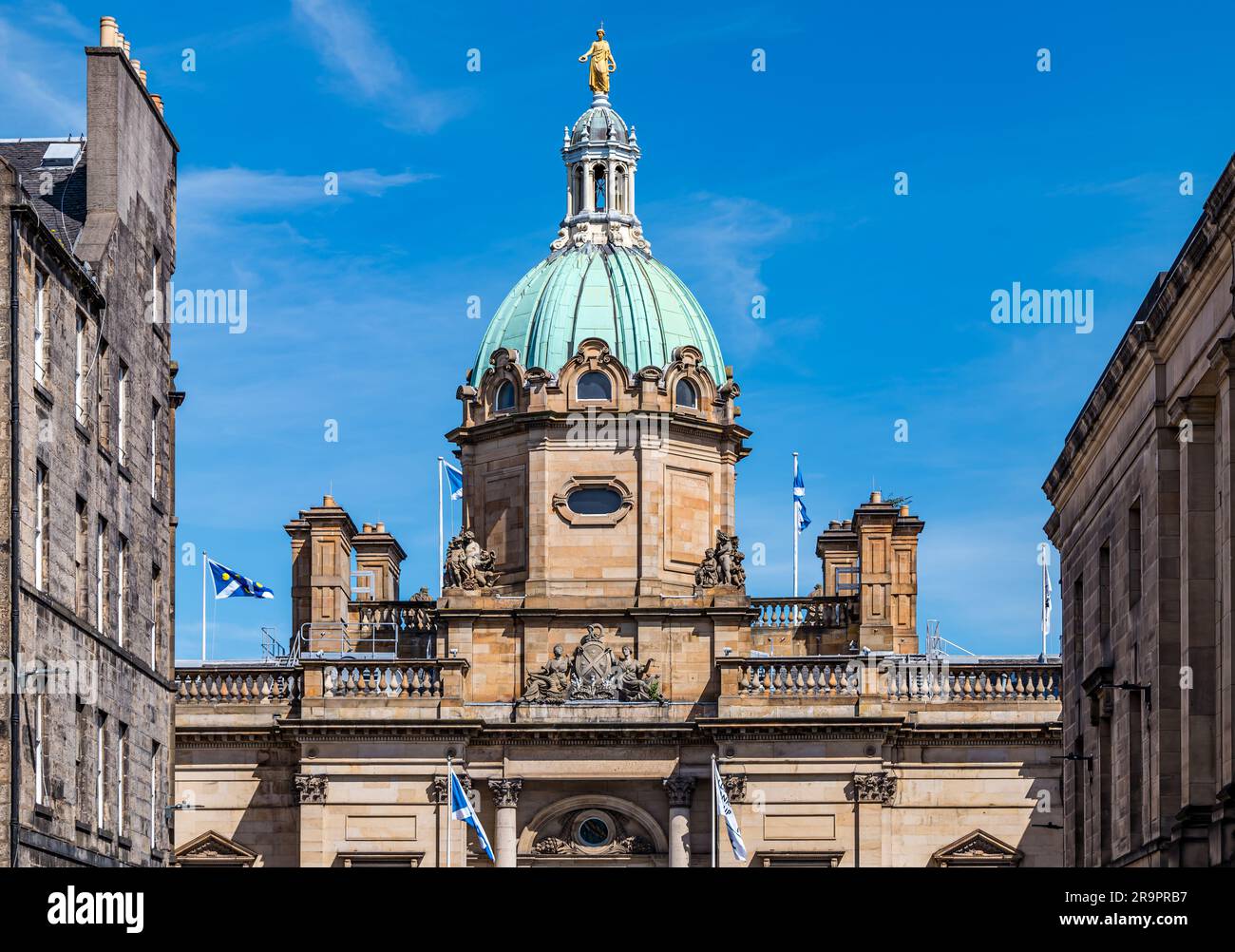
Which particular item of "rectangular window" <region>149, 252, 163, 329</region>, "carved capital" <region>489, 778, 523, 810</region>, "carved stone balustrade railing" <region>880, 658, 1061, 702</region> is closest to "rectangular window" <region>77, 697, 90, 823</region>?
"rectangular window" <region>149, 252, 163, 329</region>

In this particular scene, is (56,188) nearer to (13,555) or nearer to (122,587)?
(122,587)

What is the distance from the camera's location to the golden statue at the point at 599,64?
92.2m

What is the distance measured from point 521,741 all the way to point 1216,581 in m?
37.4

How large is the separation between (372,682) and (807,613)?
13.4 metres

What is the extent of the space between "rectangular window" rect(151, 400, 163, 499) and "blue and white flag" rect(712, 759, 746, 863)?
2334cm

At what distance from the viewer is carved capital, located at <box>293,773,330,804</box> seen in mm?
78438

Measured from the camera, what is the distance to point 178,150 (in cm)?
5906

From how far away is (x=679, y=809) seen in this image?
258 feet

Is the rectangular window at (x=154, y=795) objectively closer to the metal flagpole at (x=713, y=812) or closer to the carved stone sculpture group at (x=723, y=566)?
the metal flagpole at (x=713, y=812)

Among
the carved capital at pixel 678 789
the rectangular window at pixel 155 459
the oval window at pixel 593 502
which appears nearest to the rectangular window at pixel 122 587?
the rectangular window at pixel 155 459

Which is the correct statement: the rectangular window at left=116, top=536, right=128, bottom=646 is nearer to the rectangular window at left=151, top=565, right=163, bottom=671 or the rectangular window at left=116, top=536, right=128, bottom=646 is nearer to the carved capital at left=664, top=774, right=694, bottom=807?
the rectangular window at left=151, top=565, right=163, bottom=671

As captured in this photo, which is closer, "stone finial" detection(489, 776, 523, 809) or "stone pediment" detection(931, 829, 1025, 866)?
"stone pediment" detection(931, 829, 1025, 866)

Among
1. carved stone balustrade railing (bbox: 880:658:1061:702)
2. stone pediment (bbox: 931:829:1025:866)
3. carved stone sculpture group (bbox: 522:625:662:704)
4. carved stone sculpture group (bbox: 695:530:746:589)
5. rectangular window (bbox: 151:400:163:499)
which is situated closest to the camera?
rectangular window (bbox: 151:400:163:499)
